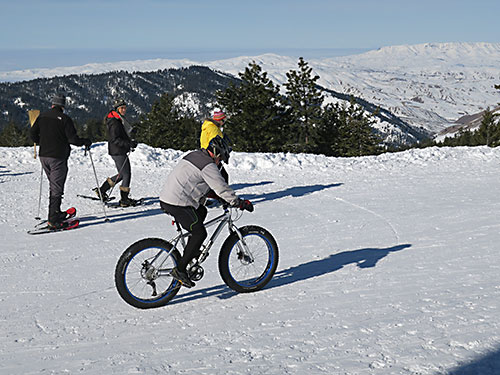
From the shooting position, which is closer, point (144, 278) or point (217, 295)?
point (144, 278)

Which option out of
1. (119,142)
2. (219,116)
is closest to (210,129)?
(219,116)

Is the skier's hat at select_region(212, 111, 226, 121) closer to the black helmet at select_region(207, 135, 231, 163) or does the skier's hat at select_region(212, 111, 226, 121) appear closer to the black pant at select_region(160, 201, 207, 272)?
the black helmet at select_region(207, 135, 231, 163)

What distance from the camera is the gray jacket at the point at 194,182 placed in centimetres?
524

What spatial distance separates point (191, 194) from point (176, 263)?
84 cm

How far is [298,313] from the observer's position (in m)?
5.23

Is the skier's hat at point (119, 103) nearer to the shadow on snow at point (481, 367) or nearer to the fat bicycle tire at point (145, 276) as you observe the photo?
the fat bicycle tire at point (145, 276)

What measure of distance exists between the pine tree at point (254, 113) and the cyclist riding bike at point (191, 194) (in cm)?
3496

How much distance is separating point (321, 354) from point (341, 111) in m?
46.1

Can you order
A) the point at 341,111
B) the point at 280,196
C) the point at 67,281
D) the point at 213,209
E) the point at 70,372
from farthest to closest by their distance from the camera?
the point at 341,111 < the point at 280,196 < the point at 213,209 < the point at 67,281 < the point at 70,372

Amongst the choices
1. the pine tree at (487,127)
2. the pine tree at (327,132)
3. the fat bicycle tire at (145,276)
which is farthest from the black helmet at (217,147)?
the pine tree at (487,127)

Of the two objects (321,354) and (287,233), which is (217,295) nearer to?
(321,354)

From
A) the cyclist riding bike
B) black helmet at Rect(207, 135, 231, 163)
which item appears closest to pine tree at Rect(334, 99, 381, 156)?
black helmet at Rect(207, 135, 231, 163)

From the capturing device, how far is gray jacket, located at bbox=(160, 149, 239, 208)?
5242mm

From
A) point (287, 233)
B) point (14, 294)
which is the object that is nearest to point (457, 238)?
point (287, 233)
